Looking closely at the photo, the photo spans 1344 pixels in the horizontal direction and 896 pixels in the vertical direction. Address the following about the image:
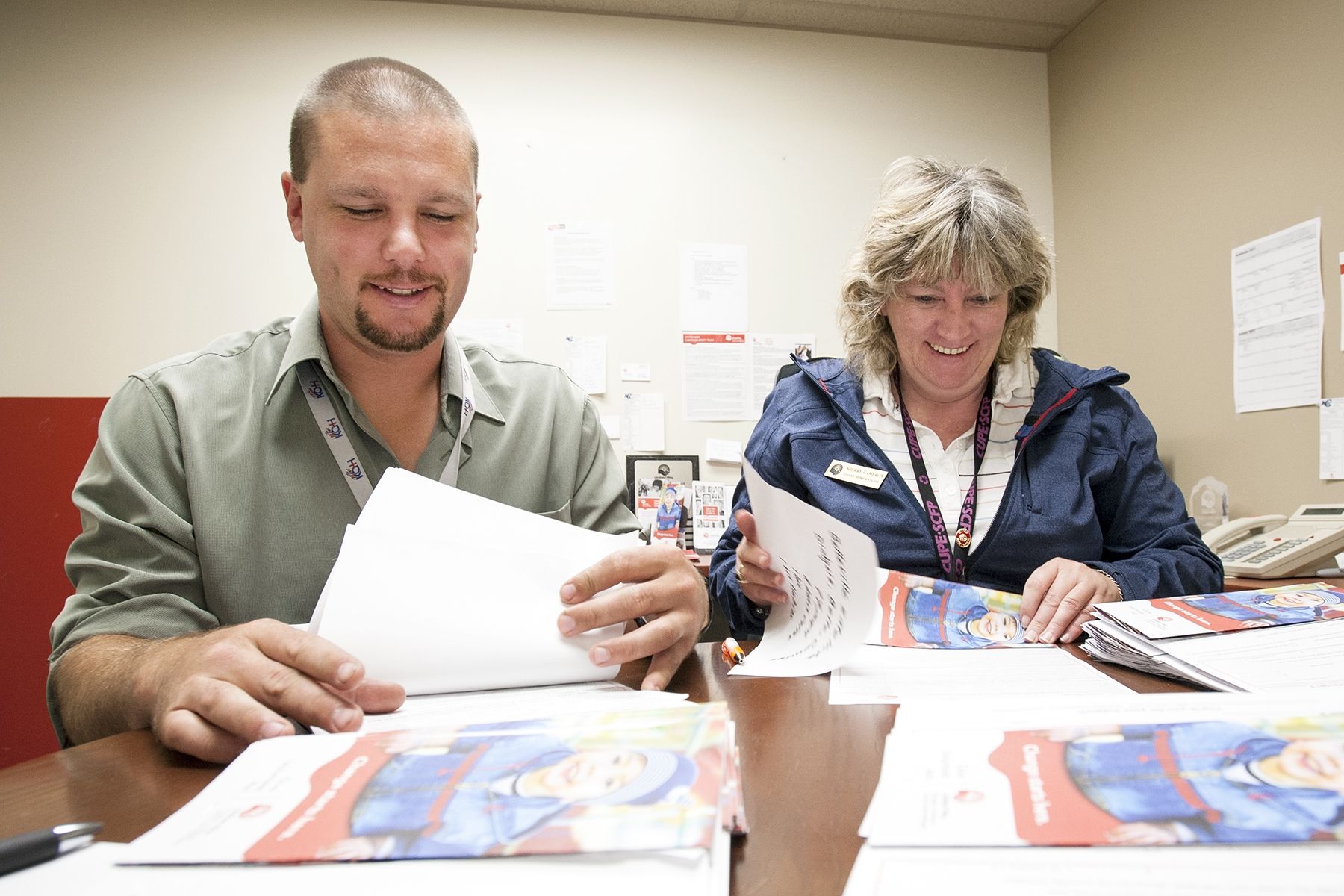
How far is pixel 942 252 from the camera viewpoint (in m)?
1.40

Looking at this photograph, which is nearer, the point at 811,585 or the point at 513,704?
the point at 513,704

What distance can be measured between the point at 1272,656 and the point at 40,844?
0.94 m

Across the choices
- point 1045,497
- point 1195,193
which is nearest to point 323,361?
point 1045,497

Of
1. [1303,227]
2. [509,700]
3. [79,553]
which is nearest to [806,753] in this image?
[509,700]

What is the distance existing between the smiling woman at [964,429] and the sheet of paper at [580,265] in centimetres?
156

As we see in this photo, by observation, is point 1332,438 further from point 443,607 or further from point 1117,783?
point 443,607

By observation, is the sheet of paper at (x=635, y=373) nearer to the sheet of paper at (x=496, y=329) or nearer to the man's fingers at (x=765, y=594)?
the sheet of paper at (x=496, y=329)

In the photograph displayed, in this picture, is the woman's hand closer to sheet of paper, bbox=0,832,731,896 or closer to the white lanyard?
the white lanyard

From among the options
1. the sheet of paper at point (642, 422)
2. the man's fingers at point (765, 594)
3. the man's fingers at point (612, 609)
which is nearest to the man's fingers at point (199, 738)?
the man's fingers at point (612, 609)

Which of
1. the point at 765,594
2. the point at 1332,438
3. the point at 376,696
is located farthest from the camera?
the point at 1332,438

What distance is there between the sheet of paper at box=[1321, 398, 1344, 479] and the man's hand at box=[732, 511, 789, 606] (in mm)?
1789

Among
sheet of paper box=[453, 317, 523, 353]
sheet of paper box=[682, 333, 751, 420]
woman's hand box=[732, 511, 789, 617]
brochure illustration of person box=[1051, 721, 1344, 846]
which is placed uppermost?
sheet of paper box=[453, 317, 523, 353]

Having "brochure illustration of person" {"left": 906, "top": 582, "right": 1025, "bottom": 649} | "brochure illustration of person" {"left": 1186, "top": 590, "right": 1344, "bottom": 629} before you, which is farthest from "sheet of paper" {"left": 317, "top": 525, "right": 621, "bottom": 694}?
"brochure illustration of person" {"left": 1186, "top": 590, "right": 1344, "bottom": 629}

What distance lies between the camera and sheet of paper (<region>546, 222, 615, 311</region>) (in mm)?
2984
